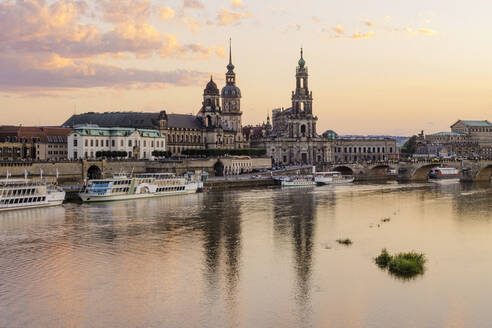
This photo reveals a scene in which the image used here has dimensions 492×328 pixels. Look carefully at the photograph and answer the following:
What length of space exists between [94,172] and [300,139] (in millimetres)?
59571

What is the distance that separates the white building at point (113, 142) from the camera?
9075 centimetres

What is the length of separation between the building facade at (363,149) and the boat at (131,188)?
85074 mm

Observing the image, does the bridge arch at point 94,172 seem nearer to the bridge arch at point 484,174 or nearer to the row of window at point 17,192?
the row of window at point 17,192

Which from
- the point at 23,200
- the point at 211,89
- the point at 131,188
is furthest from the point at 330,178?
the point at 23,200

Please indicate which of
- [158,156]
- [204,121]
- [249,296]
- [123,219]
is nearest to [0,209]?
[123,219]

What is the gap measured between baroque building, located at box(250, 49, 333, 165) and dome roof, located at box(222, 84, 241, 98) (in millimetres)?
11311

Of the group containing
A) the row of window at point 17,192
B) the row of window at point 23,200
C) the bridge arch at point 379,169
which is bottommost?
the row of window at point 23,200

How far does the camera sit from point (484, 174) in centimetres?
9894

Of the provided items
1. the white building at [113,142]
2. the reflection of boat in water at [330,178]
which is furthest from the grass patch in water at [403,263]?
the white building at [113,142]

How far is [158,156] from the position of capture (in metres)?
104

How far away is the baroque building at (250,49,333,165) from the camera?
132 metres

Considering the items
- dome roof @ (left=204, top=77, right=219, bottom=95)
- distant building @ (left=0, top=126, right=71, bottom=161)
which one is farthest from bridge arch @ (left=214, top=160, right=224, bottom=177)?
dome roof @ (left=204, top=77, right=219, bottom=95)

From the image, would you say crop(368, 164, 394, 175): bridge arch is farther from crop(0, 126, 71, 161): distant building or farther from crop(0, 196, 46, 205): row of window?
crop(0, 196, 46, 205): row of window

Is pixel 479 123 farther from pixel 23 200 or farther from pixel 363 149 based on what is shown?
pixel 23 200
